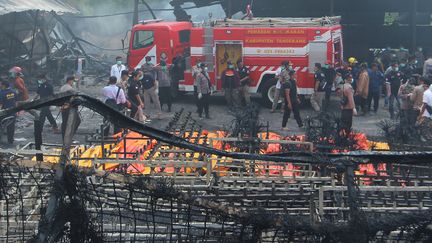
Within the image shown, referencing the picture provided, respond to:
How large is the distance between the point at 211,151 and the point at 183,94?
1807 cm

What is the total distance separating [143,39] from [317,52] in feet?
18.2

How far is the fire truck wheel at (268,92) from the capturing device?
19156mm

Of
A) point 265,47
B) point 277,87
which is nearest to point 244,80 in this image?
point 265,47

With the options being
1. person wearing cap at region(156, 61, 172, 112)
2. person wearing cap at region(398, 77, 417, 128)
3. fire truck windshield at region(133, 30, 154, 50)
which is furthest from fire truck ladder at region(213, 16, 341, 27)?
person wearing cap at region(398, 77, 417, 128)

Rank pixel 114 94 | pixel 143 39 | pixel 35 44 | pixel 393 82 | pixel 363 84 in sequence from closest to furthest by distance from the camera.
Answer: pixel 114 94
pixel 363 84
pixel 393 82
pixel 143 39
pixel 35 44

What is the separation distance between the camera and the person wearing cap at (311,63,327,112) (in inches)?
711

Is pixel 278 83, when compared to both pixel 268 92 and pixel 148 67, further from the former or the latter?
pixel 148 67

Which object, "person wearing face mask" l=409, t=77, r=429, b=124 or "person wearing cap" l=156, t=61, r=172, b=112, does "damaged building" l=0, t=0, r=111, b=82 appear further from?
"person wearing face mask" l=409, t=77, r=429, b=124

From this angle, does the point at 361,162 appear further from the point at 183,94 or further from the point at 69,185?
the point at 183,94

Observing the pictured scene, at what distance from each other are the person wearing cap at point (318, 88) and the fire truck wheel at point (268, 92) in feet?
3.88

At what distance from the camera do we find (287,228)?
126 inches

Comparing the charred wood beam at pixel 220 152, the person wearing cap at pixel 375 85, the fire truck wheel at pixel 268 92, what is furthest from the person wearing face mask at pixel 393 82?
the charred wood beam at pixel 220 152

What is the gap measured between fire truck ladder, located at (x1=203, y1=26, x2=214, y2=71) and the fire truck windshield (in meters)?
2.07

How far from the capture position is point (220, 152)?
10.4 feet
